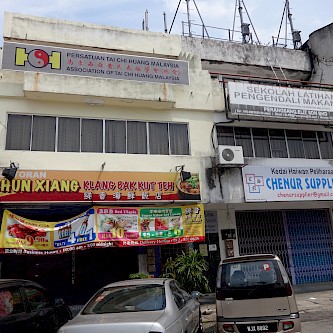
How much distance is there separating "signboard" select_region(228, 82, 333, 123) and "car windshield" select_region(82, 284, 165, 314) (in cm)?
789

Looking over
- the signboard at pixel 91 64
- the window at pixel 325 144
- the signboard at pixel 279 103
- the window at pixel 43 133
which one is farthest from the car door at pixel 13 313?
the window at pixel 325 144

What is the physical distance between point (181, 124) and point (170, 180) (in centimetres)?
231

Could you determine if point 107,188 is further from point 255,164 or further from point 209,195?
point 255,164

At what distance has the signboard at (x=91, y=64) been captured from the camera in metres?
10.8

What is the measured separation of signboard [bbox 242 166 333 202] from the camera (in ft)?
37.7

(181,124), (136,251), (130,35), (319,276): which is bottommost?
(319,276)

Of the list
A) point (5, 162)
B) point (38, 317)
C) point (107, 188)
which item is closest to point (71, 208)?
point (107, 188)

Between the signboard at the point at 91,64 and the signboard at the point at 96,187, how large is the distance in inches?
139

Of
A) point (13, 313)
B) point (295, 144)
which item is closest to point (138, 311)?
point (13, 313)

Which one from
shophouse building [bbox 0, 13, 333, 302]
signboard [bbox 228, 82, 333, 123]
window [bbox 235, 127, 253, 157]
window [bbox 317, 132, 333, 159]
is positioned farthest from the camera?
window [bbox 317, 132, 333, 159]

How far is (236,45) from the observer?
629 inches

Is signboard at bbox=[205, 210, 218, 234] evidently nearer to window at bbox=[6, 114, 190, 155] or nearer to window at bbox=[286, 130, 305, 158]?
window at bbox=[6, 114, 190, 155]

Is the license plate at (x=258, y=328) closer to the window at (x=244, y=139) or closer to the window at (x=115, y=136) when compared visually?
the window at (x=115, y=136)

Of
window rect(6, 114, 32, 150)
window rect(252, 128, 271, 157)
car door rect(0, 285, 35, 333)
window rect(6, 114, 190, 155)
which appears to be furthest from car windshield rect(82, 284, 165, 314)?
window rect(252, 128, 271, 157)
